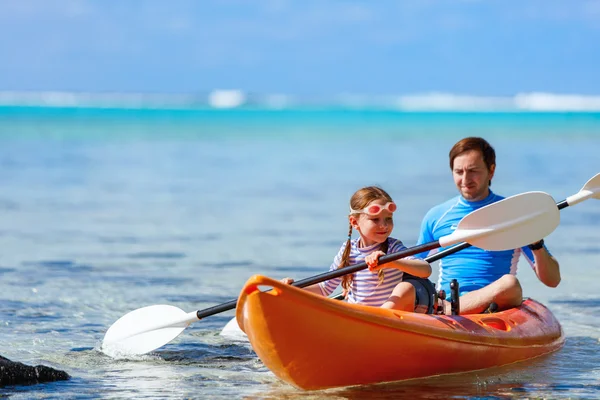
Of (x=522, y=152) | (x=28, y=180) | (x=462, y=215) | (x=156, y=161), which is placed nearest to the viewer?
(x=462, y=215)

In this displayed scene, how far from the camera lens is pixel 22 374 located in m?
5.93

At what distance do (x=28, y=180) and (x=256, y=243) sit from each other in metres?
8.72

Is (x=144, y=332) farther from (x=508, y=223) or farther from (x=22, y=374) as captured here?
(x=508, y=223)

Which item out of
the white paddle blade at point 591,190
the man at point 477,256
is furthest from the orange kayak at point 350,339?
the white paddle blade at point 591,190

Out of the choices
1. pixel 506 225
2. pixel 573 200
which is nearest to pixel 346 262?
pixel 506 225

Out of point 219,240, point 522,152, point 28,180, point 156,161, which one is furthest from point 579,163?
point 219,240

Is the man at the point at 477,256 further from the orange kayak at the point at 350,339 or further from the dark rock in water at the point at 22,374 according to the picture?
the dark rock in water at the point at 22,374

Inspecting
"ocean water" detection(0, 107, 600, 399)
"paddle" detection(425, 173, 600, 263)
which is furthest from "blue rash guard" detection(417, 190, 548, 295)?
"ocean water" detection(0, 107, 600, 399)

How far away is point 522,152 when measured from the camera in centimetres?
2734

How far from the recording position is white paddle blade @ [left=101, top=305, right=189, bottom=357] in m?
6.73

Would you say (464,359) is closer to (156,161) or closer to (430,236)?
(430,236)

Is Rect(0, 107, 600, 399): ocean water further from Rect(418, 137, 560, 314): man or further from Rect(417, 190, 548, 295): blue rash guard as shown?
Rect(417, 190, 548, 295): blue rash guard

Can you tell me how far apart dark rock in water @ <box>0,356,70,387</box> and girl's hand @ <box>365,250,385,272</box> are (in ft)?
5.92

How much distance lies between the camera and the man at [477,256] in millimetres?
6574
